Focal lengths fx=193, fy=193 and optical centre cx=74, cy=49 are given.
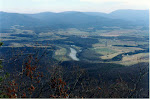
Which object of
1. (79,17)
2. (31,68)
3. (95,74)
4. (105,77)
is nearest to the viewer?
(31,68)

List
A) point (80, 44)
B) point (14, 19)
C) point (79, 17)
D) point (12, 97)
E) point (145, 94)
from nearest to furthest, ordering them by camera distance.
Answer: point (12, 97) < point (145, 94) < point (80, 44) < point (14, 19) < point (79, 17)

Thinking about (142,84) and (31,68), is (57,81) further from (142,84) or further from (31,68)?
(142,84)

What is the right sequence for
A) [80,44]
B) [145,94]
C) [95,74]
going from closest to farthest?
[145,94] < [95,74] < [80,44]

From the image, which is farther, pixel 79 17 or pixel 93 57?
pixel 79 17

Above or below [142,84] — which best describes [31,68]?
above

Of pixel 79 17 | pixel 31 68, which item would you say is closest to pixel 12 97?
pixel 31 68

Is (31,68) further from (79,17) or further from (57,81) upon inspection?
(79,17)

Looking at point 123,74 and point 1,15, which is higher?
point 1,15

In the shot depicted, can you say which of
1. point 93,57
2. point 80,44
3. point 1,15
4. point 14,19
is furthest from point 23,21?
point 93,57

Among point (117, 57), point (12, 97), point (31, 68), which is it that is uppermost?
point (31, 68)
